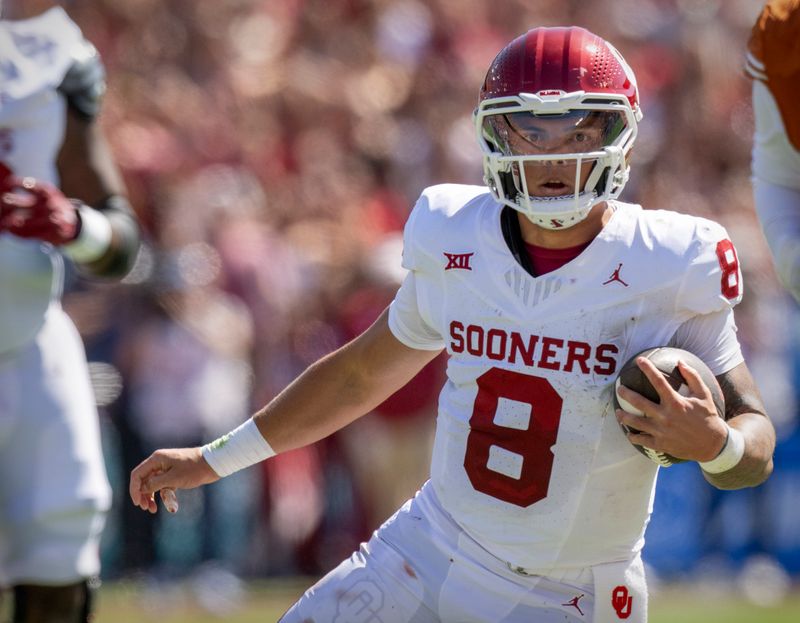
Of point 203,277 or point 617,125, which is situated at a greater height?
point 617,125

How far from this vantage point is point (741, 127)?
10297 mm

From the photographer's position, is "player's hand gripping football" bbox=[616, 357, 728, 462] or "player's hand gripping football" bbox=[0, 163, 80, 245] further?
"player's hand gripping football" bbox=[0, 163, 80, 245]

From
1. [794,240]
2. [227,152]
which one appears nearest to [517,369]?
[794,240]

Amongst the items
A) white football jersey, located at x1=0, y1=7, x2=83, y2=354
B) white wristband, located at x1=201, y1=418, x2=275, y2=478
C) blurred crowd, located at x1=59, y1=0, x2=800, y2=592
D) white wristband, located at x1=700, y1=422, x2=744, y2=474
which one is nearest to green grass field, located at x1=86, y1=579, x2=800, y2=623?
blurred crowd, located at x1=59, y1=0, x2=800, y2=592

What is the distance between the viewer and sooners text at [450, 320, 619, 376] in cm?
344

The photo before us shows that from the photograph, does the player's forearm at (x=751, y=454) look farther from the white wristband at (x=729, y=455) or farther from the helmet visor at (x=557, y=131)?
the helmet visor at (x=557, y=131)

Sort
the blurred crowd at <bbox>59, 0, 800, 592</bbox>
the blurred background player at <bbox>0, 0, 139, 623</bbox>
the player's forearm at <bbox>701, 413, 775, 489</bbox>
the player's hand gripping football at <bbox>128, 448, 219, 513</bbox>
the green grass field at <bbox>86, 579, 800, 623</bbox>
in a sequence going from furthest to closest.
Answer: the blurred crowd at <bbox>59, 0, 800, 592</bbox> < the green grass field at <bbox>86, 579, 800, 623</bbox> < the blurred background player at <bbox>0, 0, 139, 623</bbox> < the player's hand gripping football at <bbox>128, 448, 219, 513</bbox> < the player's forearm at <bbox>701, 413, 775, 489</bbox>

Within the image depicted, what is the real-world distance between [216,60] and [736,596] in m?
4.24

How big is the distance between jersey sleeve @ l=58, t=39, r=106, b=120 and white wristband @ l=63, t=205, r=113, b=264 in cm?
32

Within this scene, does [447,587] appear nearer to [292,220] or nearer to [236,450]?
[236,450]

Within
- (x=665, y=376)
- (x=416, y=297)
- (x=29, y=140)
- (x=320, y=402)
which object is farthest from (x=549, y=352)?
(x=29, y=140)

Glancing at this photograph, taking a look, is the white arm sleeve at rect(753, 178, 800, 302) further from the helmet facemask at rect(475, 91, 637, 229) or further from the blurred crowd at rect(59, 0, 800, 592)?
the blurred crowd at rect(59, 0, 800, 592)

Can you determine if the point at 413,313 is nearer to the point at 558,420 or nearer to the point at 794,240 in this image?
the point at 558,420

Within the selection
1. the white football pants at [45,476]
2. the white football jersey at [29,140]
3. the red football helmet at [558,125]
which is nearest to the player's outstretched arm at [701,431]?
the red football helmet at [558,125]
